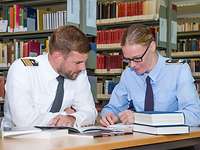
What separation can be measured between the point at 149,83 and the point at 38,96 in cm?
66

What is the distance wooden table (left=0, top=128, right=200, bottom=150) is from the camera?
59.3 inches

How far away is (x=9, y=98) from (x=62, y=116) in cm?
32

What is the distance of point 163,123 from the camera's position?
1989mm

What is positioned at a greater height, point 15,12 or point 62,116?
point 15,12

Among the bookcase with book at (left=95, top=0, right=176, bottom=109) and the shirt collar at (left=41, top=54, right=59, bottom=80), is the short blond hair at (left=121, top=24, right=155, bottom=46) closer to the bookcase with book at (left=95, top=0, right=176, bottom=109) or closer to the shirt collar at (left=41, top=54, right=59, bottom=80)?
the shirt collar at (left=41, top=54, right=59, bottom=80)

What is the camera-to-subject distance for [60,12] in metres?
4.86

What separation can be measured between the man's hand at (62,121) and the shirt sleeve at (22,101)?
0.07m

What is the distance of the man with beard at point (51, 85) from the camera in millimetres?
2354

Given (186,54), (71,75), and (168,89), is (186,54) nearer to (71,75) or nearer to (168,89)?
(168,89)

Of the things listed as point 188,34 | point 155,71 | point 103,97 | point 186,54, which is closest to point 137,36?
point 155,71

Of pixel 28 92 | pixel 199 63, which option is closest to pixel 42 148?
pixel 28 92

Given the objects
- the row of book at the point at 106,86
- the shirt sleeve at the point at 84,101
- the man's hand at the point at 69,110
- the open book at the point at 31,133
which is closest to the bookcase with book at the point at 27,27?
the row of book at the point at 106,86

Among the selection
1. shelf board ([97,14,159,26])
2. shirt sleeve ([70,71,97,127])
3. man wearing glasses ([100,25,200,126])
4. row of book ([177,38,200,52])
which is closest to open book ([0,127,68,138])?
man wearing glasses ([100,25,200,126])

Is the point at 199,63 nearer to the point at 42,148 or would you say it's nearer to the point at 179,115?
the point at 179,115
